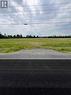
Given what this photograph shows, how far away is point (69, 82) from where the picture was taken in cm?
1002

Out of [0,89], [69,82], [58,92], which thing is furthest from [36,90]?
[69,82]

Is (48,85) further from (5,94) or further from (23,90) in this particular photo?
(5,94)

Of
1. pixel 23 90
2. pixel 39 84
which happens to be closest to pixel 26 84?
pixel 39 84

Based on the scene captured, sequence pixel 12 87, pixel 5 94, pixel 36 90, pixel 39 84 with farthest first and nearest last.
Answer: pixel 39 84 → pixel 12 87 → pixel 36 90 → pixel 5 94

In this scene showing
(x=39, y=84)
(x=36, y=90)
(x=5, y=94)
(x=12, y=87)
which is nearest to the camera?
(x=5, y=94)

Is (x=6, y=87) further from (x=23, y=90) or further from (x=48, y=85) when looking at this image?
(x=48, y=85)

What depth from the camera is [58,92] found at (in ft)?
26.5

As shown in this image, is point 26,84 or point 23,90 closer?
point 23,90

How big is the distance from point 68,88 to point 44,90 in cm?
99

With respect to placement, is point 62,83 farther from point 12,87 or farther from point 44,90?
point 12,87

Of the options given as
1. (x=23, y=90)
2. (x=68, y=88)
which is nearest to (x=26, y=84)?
(x=23, y=90)

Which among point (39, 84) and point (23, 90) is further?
point (39, 84)

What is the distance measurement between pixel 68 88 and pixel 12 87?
215 cm

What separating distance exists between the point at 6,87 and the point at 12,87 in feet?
0.77
